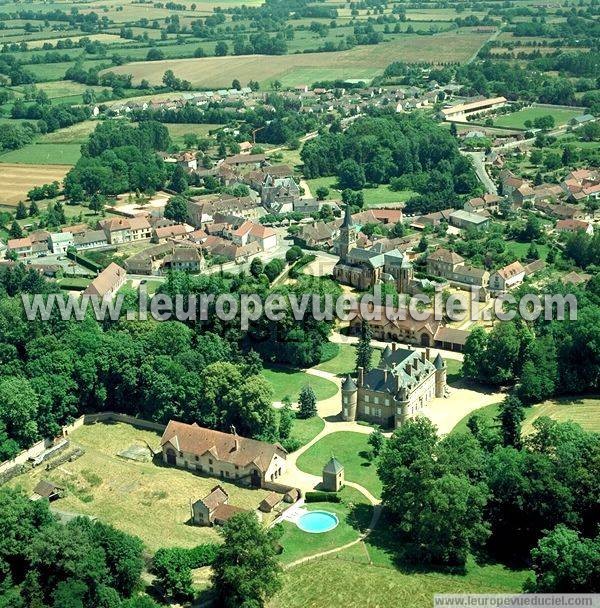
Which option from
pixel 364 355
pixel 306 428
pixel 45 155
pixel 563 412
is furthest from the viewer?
pixel 45 155

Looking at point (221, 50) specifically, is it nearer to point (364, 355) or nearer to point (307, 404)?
point (364, 355)

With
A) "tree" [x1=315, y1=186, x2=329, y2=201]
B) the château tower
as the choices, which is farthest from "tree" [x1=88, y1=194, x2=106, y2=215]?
the château tower

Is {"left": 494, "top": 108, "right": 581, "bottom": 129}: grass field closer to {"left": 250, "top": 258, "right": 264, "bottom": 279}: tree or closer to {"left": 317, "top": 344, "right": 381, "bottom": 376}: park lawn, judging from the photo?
{"left": 250, "top": 258, "right": 264, "bottom": 279}: tree

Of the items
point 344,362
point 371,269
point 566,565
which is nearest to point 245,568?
point 566,565

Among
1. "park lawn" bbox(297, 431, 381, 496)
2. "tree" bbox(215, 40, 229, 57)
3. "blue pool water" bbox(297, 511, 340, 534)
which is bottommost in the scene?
"park lawn" bbox(297, 431, 381, 496)

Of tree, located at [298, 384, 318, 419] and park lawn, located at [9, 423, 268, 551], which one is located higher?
tree, located at [298, 384, 318, 419]

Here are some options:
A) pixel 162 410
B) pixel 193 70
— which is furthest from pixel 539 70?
pixel 162 410
